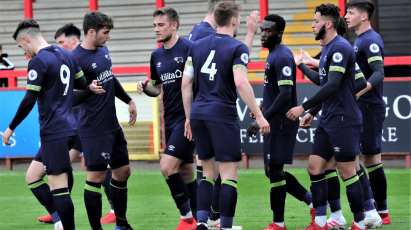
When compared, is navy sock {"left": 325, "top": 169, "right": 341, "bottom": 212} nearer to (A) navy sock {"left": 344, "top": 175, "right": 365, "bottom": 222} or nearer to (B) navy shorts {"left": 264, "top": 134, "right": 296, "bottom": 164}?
(A) navy sock {"left": 344, "top": 175, "right": 365, "bottom": 222}

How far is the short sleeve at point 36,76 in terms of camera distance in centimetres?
432

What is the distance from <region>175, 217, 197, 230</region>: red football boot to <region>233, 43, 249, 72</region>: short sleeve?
1.67 m

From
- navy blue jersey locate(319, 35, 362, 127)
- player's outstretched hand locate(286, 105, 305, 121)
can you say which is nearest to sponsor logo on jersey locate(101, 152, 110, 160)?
player's outstretched hand locate(286, 105, 305, 121)

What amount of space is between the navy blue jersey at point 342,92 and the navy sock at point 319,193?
0.54 metres

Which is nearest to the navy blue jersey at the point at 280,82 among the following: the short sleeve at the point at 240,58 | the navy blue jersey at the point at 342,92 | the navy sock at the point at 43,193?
the navy blue jersey at the point at 342,92

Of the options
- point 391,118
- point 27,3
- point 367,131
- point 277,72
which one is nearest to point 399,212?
point 367,131

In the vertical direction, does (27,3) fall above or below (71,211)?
above

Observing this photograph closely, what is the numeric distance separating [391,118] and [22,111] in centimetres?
666

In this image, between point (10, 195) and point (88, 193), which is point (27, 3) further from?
point (88, 193)

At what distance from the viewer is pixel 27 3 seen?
11.8 m

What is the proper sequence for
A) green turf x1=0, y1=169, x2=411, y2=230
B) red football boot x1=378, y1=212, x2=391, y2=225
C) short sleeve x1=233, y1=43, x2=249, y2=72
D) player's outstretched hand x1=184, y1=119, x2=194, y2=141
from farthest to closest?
1. green turf x1=0, y1=169, x2=411, y2=230
2. red football boot x1=378, y1=212, x2=391, y2=225
3. player's outstretched hand x1=184, y1=119, x2=194, y2=141
4. short sleeve x1=233, y1=43, x2=249, y2=72

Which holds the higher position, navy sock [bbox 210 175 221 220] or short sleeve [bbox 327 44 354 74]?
short sleeve [bbox 327 44 354 74]

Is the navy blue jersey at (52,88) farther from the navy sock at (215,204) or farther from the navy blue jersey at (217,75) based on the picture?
the navy sock at (215,204)

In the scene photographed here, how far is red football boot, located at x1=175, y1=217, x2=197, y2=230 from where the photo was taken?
4.96 metres
